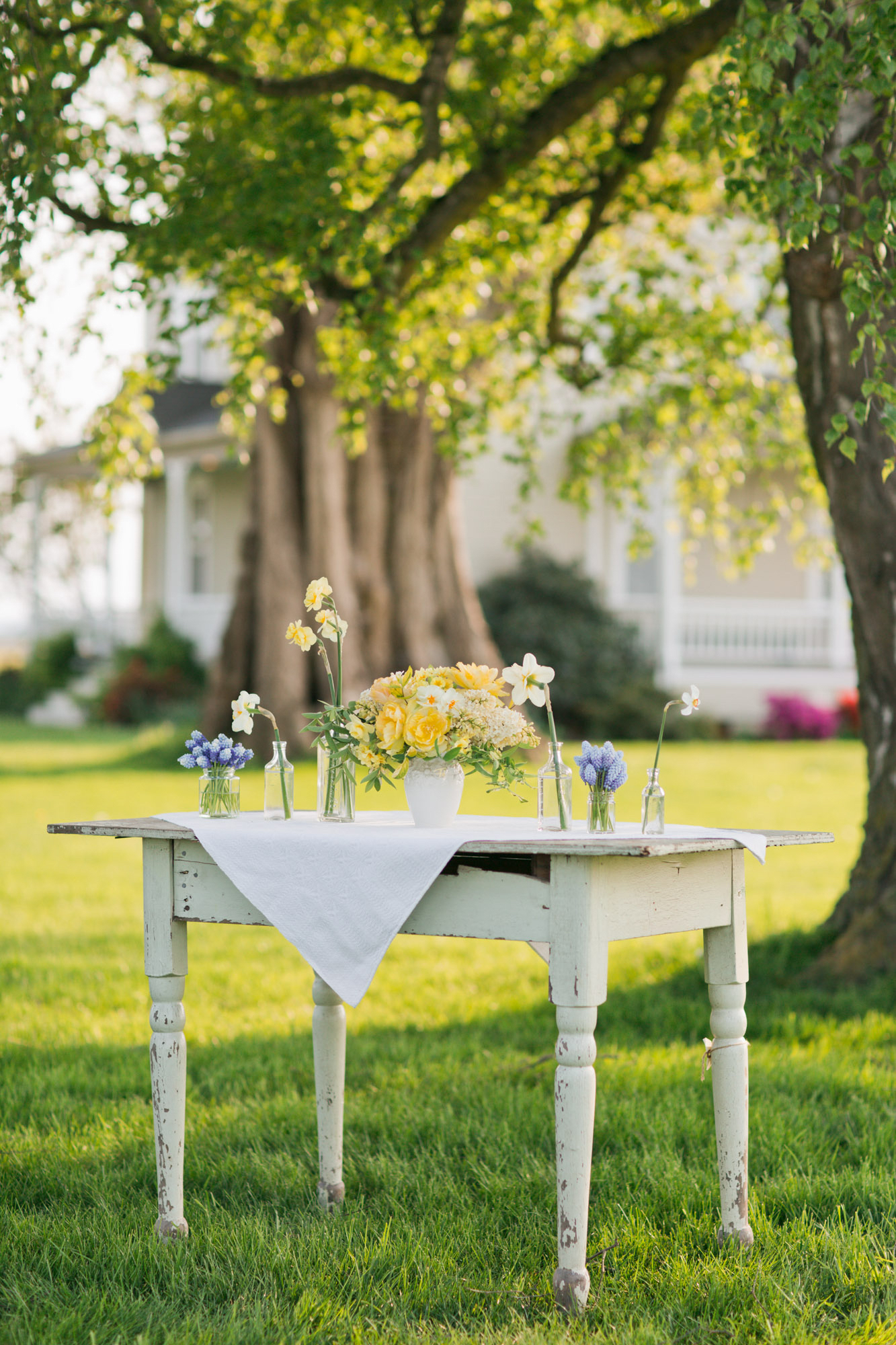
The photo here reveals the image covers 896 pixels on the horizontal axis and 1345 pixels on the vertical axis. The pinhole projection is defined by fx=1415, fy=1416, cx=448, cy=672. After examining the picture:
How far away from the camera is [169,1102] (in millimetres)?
3801

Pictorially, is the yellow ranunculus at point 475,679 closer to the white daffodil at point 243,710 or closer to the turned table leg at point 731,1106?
the white daffodil at point 243,710

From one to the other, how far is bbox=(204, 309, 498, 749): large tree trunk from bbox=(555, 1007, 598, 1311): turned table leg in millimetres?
11822

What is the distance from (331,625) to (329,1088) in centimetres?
140

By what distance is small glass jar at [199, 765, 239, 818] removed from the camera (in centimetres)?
402

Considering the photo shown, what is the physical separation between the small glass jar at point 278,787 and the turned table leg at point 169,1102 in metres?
0.57

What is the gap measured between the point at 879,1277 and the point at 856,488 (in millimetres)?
3623

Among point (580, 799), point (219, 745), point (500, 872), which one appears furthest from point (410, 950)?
point (500, 872)

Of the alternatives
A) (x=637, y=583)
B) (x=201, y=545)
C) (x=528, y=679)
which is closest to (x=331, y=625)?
(x=528, y=679)

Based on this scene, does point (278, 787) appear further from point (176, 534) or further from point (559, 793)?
point (176, 534)

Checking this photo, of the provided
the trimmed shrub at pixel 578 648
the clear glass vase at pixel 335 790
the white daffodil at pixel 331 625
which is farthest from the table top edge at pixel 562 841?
the trimmed shrub at pixel 578 648

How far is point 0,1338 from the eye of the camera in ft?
10.4

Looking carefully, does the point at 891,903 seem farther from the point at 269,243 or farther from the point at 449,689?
the point at 269,243

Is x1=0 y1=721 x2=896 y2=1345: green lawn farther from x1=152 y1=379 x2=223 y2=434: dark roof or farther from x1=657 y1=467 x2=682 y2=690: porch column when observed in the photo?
x1=152 y1=379 x2=223 y2=434: dark roof

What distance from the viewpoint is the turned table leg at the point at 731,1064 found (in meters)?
3.68
